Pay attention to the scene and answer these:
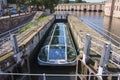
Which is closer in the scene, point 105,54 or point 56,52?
point 105,54

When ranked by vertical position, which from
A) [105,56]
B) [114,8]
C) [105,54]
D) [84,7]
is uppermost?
[84,7]

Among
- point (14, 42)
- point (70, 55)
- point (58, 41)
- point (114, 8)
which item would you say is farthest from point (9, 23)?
point (114, 8)

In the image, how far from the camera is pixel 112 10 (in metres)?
69.9

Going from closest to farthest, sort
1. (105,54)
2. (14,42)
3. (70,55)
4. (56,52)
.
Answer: (105,54), (14,42), (70,55), (56,52)

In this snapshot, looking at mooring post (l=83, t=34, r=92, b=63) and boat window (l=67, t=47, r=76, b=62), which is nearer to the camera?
mooring post (l=83, t=34, r=92, b=63)

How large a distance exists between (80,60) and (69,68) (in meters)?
3.85

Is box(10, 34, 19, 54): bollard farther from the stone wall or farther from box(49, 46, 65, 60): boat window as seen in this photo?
the stone wall

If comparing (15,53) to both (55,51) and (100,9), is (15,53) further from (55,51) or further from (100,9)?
(100,9)

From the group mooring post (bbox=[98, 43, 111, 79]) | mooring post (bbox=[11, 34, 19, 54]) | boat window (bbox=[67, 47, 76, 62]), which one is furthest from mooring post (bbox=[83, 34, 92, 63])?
mooring post (bbox=[11, 34, 19, 54])

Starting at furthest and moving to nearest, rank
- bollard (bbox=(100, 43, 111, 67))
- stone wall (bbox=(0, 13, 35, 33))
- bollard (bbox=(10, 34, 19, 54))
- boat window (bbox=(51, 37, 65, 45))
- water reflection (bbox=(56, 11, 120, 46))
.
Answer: stone wall (bbox=(0, 13, 35, 33)) → boat window (bbox=(51, 37, 65, 45)) → water reflection (bbox=(56, 11, 120, 46)) → bollard (bbox=(10, 34, 19, 54)) → bollard (bbox=(100, 43, 111, 67))

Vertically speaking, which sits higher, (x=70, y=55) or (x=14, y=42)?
(x=14, y=42)

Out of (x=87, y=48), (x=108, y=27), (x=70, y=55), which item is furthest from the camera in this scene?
(x=108, y=27)

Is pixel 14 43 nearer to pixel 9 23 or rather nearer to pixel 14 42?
pixel 14 42

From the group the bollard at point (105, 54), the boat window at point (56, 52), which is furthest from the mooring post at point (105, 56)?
the boat window at point (56, 52)
